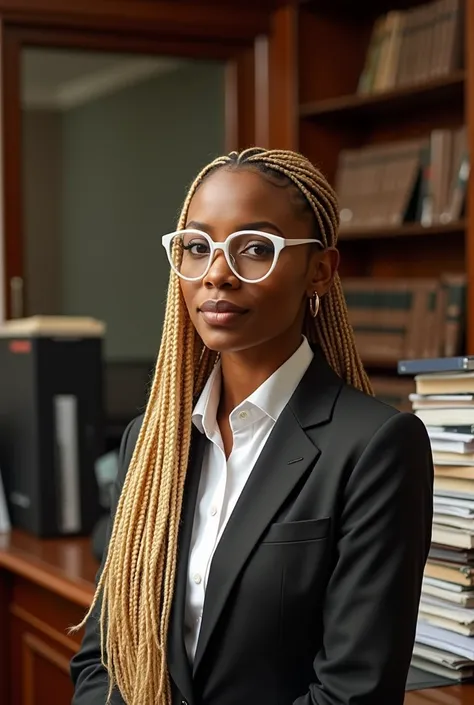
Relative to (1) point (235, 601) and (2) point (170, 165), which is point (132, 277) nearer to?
(2) point (170, 165)

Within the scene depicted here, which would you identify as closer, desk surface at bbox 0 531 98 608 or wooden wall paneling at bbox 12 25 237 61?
desk surface at bbox 0 531 98 608

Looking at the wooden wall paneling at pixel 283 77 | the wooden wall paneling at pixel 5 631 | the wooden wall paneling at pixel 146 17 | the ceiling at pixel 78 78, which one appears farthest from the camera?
the ceiling at pixel 78 78

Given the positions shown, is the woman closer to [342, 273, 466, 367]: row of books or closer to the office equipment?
the office equipment

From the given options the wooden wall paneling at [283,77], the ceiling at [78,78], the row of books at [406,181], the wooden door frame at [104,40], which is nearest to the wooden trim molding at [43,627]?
the wooden door frame at [104,40]

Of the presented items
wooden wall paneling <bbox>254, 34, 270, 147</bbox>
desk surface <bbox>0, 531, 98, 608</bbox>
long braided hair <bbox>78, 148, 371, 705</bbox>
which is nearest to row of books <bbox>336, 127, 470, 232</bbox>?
wooden wall paneling <bbox>254, 34, 270, 147</bbox>

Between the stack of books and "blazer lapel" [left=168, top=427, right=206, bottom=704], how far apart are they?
0.33 m

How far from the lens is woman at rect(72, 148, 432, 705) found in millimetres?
1121

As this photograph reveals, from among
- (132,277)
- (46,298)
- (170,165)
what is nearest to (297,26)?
(170,165)

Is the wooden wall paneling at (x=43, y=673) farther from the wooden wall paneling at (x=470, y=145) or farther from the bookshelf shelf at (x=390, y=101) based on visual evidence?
the bookshelf shelf at (x=390, y=101)

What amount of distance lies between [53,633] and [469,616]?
2.94ft

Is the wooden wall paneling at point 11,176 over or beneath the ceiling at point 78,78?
beneath

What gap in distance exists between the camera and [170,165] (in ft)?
20.4

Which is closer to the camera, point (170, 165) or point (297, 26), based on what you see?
point (297, 26)

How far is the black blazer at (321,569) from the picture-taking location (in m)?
1.11
